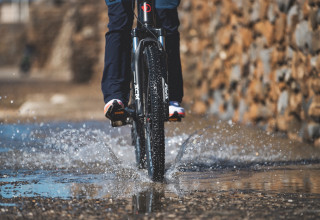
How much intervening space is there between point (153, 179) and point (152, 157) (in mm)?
140

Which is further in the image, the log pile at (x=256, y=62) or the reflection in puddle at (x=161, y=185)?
the log pile at (x=256, y=62)

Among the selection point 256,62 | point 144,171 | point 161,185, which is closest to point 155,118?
point 161,185

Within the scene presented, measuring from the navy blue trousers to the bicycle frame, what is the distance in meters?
0.11

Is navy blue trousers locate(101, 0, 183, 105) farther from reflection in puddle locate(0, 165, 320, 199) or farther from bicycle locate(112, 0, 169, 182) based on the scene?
reflection in puddle locate(0, 165, 320, 199)

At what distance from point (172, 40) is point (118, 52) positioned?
1.16 feet

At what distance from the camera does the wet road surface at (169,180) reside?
9.98 feet

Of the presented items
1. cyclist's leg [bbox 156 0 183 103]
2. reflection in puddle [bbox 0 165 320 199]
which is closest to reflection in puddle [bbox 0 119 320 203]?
reflection in puddle [bbox 0 165 320 199]

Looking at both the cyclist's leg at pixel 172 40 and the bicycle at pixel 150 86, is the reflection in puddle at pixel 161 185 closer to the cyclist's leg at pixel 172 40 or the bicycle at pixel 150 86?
the bicycle at pixel 150 86

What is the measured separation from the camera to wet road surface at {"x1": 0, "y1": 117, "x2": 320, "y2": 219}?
304 centimetres

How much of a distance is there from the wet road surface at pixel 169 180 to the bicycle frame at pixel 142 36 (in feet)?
1.66

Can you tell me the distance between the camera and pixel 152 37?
4086 mm

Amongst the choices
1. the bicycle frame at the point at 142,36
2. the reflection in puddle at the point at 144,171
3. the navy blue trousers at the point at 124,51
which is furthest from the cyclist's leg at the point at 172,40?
the reflection in puddle at the point at 144,171

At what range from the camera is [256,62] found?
7.54m

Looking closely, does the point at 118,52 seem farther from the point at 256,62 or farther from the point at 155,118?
the point at 256,62
